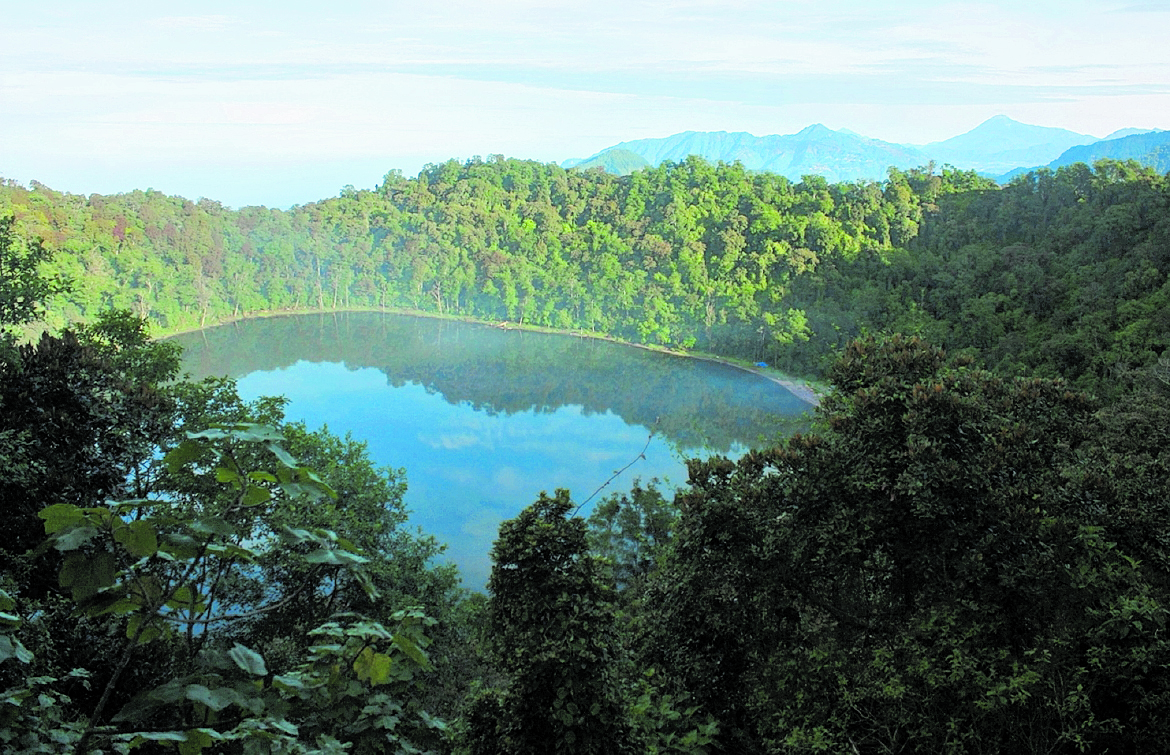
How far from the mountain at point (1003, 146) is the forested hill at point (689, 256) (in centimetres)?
9167

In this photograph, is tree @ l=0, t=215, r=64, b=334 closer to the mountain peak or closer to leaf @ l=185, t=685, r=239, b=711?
leaf @ l=185, t=685, r=239, b=711

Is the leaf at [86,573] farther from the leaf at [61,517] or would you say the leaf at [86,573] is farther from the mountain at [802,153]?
the mountain at [802,153]

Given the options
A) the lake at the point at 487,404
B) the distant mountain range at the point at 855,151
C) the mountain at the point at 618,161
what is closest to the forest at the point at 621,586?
the lake at the point at 487,404

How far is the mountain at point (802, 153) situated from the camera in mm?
125562

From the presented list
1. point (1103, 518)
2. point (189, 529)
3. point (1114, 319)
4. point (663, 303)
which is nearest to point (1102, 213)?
point (1114, 319)

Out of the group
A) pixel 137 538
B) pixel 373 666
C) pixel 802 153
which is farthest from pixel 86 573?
pixel 802 153

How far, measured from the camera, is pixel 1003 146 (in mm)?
137750

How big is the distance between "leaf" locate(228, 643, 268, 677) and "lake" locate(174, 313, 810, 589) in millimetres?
13340

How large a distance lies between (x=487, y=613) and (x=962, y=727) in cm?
259

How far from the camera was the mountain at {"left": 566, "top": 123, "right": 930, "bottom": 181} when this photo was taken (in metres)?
126

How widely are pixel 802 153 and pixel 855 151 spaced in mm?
8824

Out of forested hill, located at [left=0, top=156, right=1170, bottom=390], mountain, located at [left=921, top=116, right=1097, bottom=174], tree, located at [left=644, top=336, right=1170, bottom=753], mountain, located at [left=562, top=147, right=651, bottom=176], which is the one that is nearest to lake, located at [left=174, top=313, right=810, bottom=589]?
forested hill, located at [left=0, top=156, right=1170, bottom=390]

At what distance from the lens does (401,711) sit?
5.32 feet

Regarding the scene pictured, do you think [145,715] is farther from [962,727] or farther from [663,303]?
[663,303]
